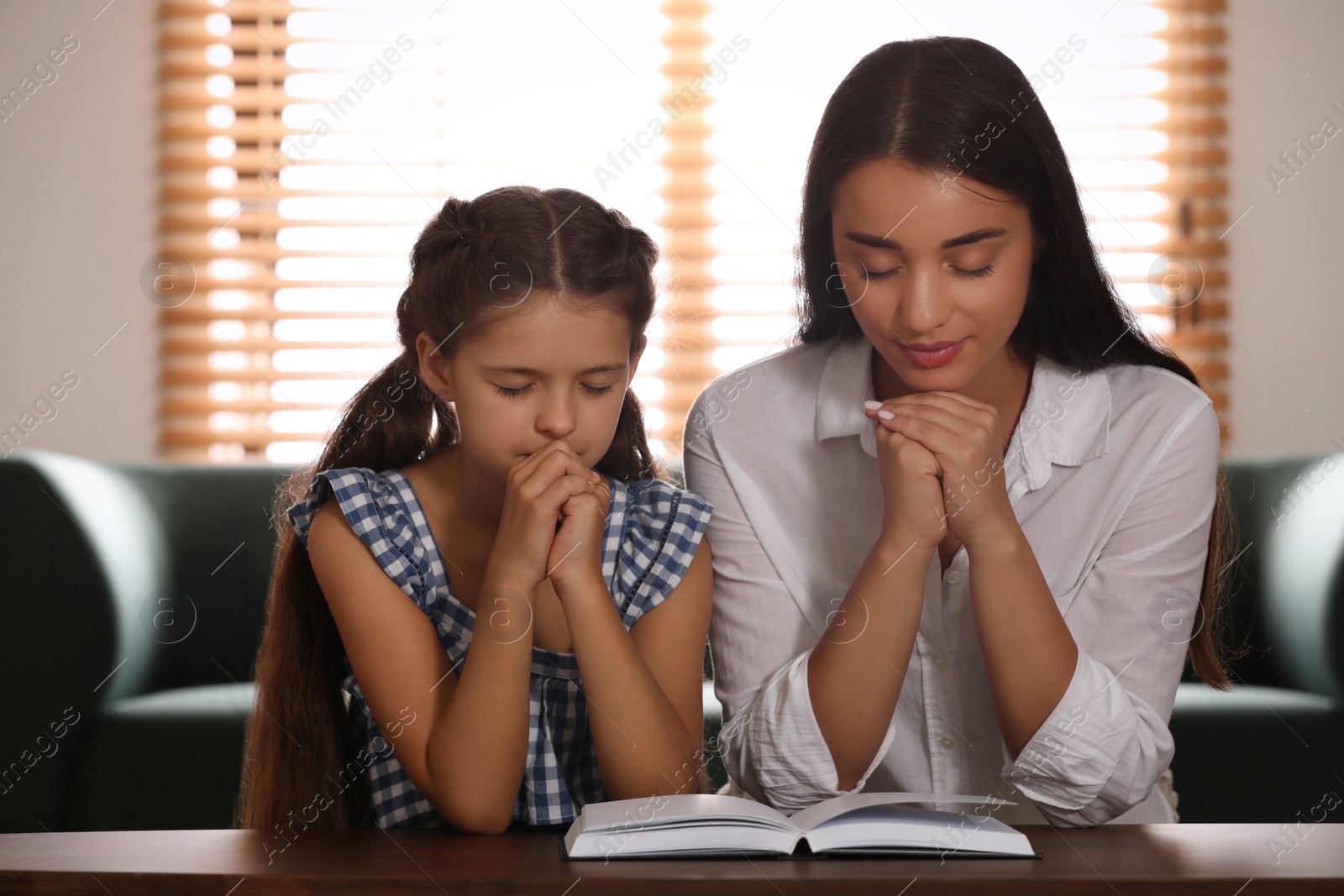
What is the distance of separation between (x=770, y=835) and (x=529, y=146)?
2.46 m

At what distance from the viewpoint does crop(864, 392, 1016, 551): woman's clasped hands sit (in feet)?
3.48

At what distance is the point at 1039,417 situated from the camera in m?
1.28

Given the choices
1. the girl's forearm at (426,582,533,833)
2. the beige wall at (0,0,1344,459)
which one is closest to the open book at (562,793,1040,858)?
the girl's forearm at (426,582,533,833)

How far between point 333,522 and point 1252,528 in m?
2.03

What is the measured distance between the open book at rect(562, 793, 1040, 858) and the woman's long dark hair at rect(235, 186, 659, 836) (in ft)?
1.75

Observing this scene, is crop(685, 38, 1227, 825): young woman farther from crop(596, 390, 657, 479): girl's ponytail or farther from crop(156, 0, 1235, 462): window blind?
crop(156, 0, 1235, 462): window blind

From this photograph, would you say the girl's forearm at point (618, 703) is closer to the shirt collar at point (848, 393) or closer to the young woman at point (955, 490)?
the young woman at point (955, 490)

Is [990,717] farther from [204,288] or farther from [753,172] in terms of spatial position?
[204,288]

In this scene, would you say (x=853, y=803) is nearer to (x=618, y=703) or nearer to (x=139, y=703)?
(x=618, y=703)

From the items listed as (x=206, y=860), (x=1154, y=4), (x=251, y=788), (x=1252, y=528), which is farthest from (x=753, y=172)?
(x=206, y=860)

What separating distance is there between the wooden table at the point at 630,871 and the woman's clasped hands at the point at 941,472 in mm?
306

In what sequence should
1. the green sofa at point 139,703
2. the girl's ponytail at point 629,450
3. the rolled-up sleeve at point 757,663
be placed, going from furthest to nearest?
the green sofa at point 139,703
the girl's ponytail at point 629,450
the rolled-up sleeve at point 757,663

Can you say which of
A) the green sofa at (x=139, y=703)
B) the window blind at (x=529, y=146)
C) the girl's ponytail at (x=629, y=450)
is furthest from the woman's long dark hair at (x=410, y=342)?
the window blind at (x=529, y=146)

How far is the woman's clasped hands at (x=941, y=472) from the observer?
3.48 ft
